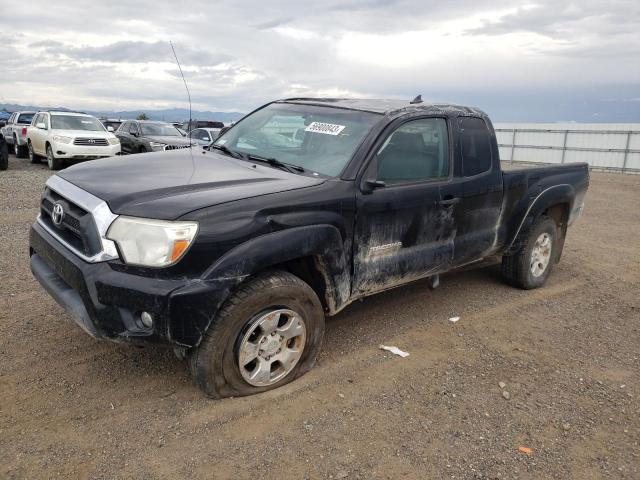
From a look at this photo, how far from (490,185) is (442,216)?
2.44 ft

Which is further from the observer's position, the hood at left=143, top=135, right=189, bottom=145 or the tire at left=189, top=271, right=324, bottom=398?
the hood at left=143, top=135, right=189, bottom=145

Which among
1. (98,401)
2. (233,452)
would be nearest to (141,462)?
(233,452)

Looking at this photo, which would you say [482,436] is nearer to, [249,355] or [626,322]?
[249,355]

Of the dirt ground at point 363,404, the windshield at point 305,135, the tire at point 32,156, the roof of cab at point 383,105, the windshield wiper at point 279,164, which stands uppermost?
the roof of cab at point 383,105

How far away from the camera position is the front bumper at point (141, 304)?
2.72 meters

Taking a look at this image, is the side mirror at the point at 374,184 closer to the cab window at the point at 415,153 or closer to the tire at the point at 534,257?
the cab window at the point at 415,153

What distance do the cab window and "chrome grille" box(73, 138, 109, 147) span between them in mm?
12585

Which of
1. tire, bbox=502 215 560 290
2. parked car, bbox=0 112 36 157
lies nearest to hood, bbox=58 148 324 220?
tire, bbox=502 215 560 290

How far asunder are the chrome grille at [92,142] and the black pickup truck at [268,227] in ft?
37.0

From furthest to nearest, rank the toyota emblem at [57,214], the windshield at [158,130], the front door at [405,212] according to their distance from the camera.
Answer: the windshield at [158,130] → the front door at [405,212] → the toyota emblem at [57,214]

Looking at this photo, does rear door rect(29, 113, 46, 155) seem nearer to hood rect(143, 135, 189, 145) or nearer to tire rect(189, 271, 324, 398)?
hood rect(143, 135, 189, 145)

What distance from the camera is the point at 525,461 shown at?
2799 mm

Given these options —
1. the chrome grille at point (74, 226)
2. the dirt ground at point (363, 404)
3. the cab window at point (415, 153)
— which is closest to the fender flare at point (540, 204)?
the dirt ground at point (363, 404)

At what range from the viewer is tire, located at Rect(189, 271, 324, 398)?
9.70 feet
